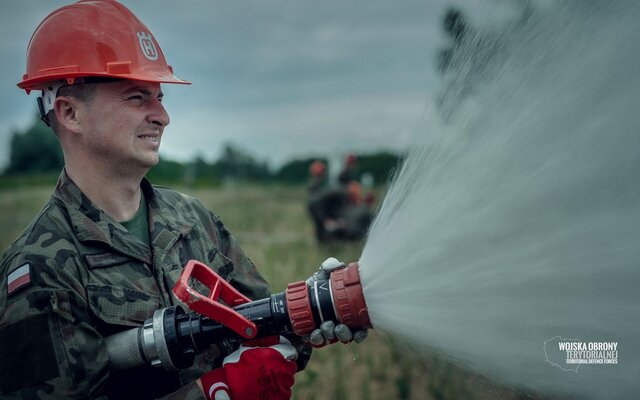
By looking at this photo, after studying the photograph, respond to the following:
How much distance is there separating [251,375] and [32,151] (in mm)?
30109

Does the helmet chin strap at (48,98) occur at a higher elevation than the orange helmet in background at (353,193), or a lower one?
lower

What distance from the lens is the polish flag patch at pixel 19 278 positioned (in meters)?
2.20

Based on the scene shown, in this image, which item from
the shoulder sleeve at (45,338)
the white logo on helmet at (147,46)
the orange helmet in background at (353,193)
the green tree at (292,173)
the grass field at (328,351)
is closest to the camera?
the shoulder sleeve at (45,338)

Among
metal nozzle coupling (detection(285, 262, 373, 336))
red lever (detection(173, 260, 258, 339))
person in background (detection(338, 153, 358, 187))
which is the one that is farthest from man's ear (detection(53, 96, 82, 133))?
person in background (detection(338, 153, 358, 187))

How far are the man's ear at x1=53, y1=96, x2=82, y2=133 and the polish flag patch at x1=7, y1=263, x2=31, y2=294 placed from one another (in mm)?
626

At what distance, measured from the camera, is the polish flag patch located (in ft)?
7.22

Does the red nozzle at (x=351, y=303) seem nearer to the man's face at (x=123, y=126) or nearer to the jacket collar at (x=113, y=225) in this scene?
the jacket collar at (x=113, y=225)

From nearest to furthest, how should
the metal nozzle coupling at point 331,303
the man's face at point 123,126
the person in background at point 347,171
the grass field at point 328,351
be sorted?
1. the metal nozzle coupling at point 331,303
2. the man's face at point 123,126
3. the grass field at point 328,351
4. the person in background at point 347,171

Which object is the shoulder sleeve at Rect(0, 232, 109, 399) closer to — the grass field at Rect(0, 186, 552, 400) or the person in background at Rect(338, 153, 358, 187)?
the grass field at Rect(0, 186, 552, 400)

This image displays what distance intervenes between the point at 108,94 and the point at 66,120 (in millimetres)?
197

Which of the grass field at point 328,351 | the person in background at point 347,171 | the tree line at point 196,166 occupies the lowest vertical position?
the grass field at point 328,351

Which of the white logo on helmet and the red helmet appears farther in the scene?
the white logo on helmet

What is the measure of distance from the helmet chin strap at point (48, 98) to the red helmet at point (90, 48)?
0.10 feet

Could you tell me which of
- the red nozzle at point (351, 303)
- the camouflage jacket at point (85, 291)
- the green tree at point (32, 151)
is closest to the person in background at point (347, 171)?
the camouflage jacket at point (85, 291)
